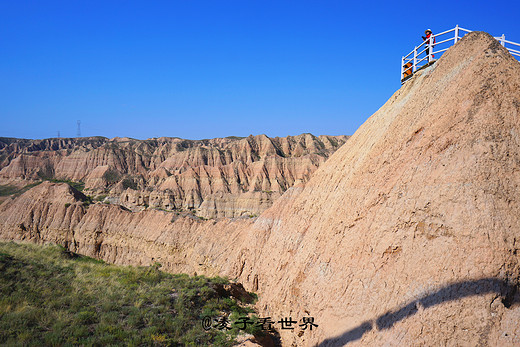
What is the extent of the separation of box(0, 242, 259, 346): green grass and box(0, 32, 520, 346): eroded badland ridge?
3.35 meters

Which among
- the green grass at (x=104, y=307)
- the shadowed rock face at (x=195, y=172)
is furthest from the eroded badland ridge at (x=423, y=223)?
the shadowed rock face at (x=195, y=172)

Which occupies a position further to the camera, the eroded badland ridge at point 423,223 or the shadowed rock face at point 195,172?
the shadowed rock face at point 195,172

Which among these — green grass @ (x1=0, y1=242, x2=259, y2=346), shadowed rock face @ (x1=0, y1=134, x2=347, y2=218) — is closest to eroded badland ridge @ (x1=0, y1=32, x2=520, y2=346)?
green grass @ (x1=0, y1=242, x2=259, y2=346)

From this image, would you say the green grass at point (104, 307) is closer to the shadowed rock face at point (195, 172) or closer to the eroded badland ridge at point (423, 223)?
the eroded badland ridge at point (423, 223)

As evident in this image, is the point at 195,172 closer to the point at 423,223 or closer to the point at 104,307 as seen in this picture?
the point at 104,307

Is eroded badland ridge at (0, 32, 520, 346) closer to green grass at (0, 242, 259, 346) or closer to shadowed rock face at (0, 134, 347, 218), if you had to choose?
green grass at (0, 242, 259, 346)

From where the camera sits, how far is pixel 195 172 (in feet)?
245

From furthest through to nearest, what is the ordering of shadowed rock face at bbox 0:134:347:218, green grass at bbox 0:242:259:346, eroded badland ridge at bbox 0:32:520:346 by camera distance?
shadowed rock face at bbox 0:134:347:218
green grass at bbox 0:242:259:346
eroded badland ridge at bbox 0:32:520:346

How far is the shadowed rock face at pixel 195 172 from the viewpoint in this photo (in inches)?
2323

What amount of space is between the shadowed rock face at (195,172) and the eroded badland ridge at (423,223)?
38.2m

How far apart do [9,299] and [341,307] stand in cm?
1228

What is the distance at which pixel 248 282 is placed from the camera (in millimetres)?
17734

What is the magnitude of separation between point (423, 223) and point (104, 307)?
37.6ft

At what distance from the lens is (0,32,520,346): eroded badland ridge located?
20.0 feet
